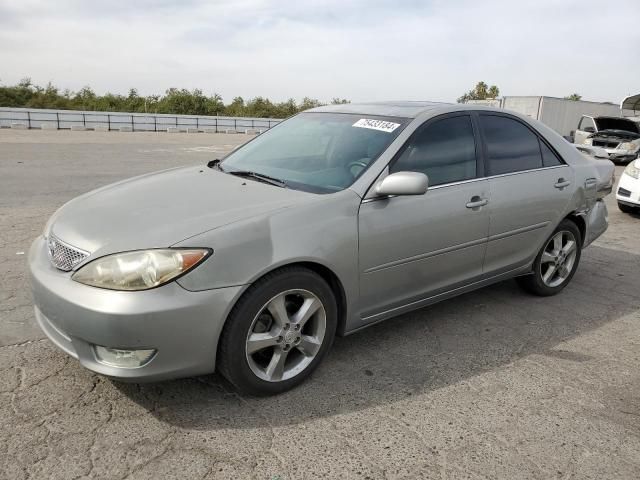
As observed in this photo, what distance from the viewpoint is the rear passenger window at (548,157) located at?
4195 mm

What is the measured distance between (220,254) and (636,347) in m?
2.96

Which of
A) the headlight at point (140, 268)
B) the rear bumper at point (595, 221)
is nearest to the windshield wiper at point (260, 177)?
the headlight at point (140, 268)

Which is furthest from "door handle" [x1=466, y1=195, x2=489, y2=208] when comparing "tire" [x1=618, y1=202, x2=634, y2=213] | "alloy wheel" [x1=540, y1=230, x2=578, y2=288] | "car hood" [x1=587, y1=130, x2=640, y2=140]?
"car hood" [x1=587, y1=130, x2=640, y2=140]

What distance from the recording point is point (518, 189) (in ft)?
12.6

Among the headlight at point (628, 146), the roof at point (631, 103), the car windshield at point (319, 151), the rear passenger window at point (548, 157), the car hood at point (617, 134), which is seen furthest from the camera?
the roof at point (631, 103)

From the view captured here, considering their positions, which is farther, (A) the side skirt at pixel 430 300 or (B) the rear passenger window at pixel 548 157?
(B) the rear passenger window at pixel 548 157

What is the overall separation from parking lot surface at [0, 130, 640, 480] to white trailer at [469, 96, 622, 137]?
64.9 feet

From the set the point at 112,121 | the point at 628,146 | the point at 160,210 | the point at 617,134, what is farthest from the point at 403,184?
the point at 112,121

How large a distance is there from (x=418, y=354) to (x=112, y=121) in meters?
31.0

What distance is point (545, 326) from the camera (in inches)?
154

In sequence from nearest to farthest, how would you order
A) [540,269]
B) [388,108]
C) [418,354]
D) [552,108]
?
[418,354] → [388,108] → [540,269] → [552,108]

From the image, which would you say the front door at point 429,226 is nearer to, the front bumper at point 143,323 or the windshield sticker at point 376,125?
the windshield sticker at point 376,125

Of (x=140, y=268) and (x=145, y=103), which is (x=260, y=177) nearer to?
(x=140, y=268)

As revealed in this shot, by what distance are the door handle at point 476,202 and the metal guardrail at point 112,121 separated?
75.1 feet
